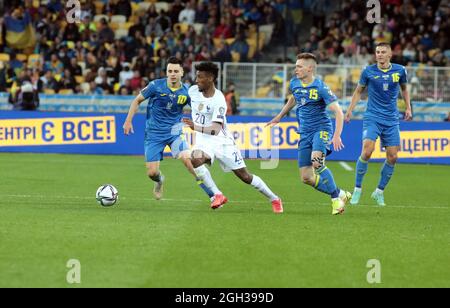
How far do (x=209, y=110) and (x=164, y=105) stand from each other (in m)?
1.72

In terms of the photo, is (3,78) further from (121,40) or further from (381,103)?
(381,103)

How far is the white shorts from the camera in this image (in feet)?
40.6

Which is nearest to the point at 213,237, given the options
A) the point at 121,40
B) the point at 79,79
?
the point at 79,79

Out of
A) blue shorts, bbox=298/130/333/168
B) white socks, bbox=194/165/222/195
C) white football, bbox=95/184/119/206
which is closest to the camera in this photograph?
blue shorts, bbox=298/130/333/168

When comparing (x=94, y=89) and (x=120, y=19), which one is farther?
(x=120, y=19)

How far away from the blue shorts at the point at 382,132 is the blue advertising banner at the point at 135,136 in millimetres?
9191

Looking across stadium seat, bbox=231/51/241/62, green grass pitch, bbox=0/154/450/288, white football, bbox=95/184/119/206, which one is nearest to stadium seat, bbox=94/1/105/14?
stadium seat, bbox=231/51/241/62

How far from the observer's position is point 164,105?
13.9 metres

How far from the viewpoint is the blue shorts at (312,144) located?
12.6m

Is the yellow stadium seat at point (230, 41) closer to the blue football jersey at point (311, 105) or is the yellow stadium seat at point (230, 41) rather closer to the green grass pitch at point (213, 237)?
the green grass pitch at point (213, 237)

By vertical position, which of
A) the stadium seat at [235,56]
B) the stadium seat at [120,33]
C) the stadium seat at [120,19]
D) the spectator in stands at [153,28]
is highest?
the stadium seat at [120,19]

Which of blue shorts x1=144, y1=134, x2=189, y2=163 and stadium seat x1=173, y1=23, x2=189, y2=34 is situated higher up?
stadium seat x1=173, y1=23, x2=189, y2=34

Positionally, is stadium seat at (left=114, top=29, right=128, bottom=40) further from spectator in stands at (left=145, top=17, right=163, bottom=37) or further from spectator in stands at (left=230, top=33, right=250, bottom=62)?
spectator in stands at (left=230, top=33, right=250, bottom=62)

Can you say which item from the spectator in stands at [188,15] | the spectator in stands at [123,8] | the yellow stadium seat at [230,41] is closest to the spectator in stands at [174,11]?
the spectator in stands at [188,15]
